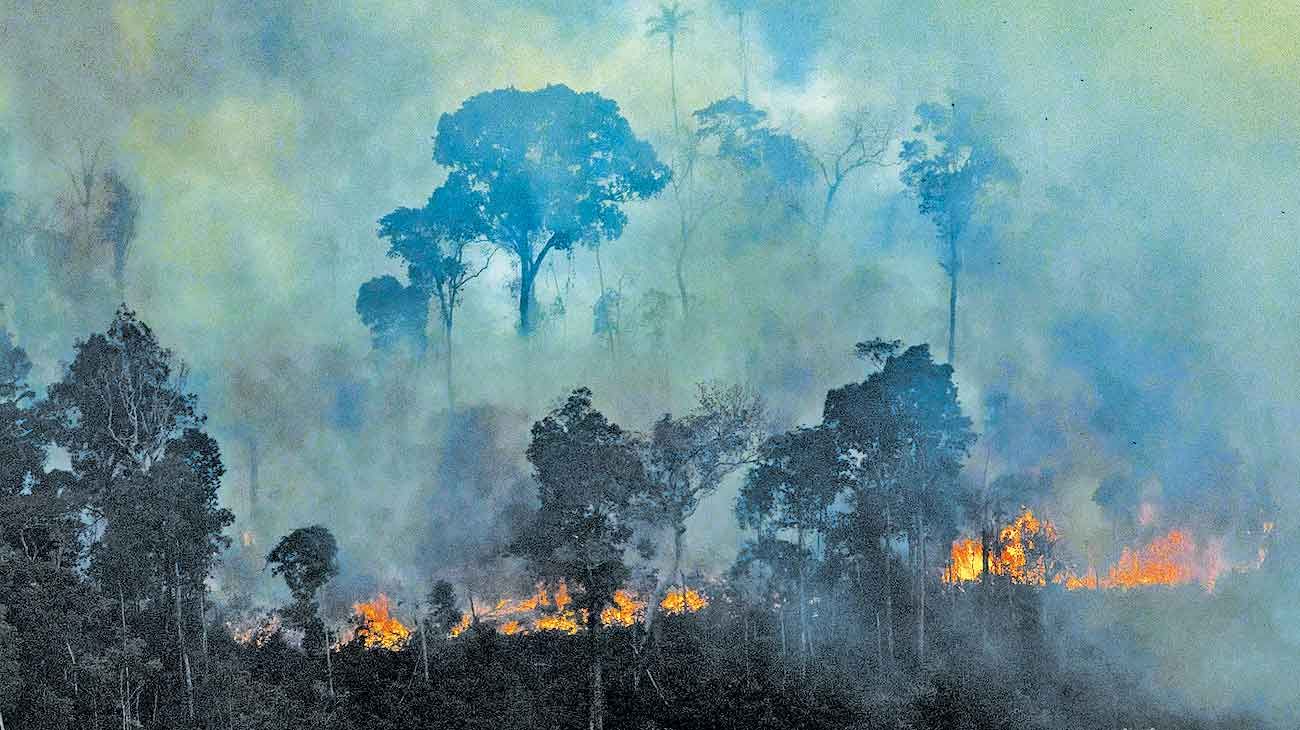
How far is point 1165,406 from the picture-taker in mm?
78438

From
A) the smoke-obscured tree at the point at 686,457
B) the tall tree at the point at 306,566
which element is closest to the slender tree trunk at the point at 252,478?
the tall tree at the point at 306,566

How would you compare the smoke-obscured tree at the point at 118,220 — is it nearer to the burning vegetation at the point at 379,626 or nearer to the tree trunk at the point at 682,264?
the burning vegetation at the point at 379,626

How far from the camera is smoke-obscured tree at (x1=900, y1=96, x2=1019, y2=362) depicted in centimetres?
7531

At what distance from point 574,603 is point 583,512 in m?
3.55

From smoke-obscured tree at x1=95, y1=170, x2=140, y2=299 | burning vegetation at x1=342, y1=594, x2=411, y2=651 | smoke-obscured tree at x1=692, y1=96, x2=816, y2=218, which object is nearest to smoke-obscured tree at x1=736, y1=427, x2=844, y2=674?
burning vegetation at x1=342, y1=594, x2=411, y2=651

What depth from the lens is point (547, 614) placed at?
55031 mm

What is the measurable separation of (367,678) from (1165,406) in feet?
198

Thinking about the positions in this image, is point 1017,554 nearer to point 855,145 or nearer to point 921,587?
point 921,587

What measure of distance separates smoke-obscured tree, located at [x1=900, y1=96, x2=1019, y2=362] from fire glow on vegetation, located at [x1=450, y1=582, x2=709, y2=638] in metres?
26.9

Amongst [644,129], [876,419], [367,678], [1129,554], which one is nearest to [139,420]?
[367,678]

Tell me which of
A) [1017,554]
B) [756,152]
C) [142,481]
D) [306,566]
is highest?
[756,152]

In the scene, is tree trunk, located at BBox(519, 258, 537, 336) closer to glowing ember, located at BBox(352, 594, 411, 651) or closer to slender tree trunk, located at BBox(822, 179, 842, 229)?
glowing ember, located at BBox(352, 594, 411, 651)

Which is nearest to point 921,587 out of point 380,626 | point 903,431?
point 903,431

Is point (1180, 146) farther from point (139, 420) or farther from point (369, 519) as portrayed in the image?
point (139, 420)
